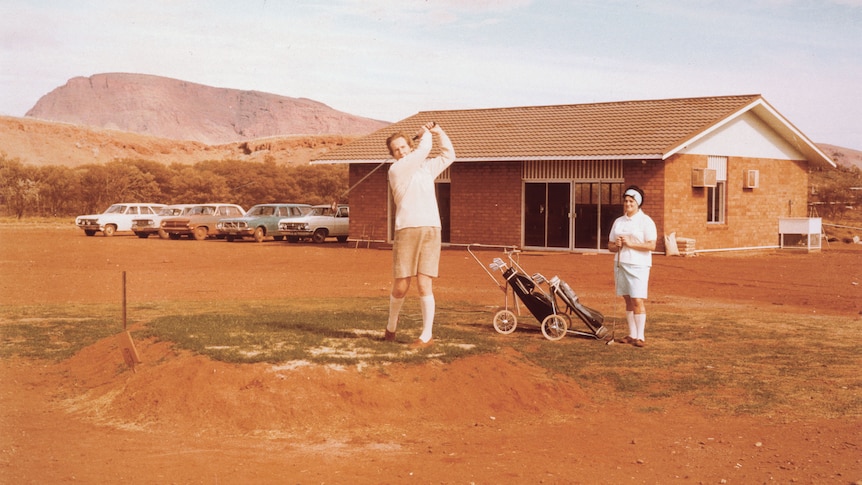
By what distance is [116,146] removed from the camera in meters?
107

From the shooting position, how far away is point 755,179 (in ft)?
97.9

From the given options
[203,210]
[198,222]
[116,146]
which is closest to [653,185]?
[198,222]

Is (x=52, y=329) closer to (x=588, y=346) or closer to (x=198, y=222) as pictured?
(x=588, y=346)

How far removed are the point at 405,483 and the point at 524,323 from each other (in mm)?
6248

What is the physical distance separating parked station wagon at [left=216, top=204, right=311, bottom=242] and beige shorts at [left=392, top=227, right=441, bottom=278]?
1084 inches

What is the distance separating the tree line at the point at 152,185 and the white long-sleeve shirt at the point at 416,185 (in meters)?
54.2

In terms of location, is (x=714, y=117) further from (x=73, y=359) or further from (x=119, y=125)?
(x=119, y=125)

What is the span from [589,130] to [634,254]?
63.0ft

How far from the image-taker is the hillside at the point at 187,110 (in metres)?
159

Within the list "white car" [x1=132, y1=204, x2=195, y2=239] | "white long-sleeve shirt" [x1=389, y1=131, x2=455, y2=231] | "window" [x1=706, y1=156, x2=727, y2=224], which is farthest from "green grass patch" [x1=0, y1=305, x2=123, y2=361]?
"white car" [x1=132, y1=204, x2=195, y2=239]

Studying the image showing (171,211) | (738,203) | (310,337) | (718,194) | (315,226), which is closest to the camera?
(310,337)

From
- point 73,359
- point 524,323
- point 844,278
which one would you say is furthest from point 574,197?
point 73,359

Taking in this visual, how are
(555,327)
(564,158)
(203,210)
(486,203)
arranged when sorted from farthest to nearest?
(203,210)
(486,203)
(564,158)
(555,327)

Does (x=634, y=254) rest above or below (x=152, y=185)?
below
